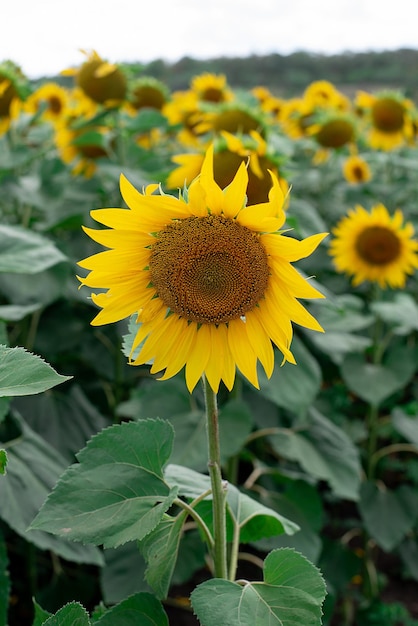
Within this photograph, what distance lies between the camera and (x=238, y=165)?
136 cm

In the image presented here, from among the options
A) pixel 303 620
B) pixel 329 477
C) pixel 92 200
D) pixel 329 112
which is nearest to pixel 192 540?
pixel 329 477

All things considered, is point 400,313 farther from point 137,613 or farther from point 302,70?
point 302,70

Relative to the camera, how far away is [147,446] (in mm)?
839

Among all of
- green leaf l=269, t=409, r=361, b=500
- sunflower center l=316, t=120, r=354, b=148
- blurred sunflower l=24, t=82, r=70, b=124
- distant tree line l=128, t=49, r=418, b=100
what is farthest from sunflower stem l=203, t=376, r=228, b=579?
distant tree line l=128, t=49, r=418, b=100

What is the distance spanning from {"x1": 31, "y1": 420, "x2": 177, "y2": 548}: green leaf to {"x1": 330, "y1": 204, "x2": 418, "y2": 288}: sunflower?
135cm

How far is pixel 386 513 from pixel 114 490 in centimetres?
138

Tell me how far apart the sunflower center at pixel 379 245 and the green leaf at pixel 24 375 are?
1523 mm

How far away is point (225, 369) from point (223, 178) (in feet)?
2.04

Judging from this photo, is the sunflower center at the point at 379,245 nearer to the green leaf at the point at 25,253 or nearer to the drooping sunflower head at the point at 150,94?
the green leaf at the point at 25,253

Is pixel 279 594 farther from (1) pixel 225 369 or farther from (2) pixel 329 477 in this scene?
(2) pixel 329 477

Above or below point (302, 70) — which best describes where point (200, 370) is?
above

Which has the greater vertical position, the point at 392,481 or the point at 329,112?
the point at 329,112

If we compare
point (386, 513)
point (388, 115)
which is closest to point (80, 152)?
Result: point (388, 115)

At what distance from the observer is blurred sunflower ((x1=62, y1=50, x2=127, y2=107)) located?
2.18 metres
